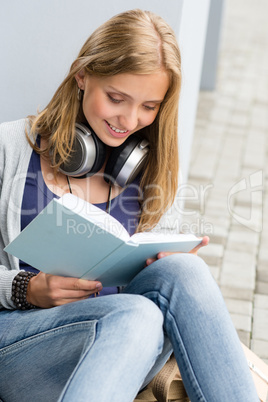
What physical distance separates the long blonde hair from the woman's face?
3cm

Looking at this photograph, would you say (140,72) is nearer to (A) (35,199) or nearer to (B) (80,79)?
(B) (80,79)

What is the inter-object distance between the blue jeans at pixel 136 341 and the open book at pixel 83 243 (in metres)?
0.09

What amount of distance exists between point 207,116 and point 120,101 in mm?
4663

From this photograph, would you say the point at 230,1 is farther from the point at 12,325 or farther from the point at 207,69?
the point at 12,325

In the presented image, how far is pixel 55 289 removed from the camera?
1867 millimetres

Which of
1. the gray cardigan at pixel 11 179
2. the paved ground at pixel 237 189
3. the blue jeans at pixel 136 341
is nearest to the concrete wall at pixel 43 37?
the gray cardigan at pixel 11 179

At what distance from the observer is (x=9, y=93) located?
250cm

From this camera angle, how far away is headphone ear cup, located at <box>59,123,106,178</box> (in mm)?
2059

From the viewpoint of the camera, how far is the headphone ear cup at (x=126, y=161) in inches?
84.1

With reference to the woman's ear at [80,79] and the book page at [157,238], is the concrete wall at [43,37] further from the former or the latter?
the book page at [157,238]

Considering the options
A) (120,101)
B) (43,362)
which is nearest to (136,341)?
(43,362)

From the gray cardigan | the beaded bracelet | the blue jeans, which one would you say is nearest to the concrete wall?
the gray cardigan

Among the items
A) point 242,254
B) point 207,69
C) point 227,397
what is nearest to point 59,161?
point 227,397

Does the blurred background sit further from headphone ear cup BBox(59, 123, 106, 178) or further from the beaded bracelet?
the beaded bracelet
